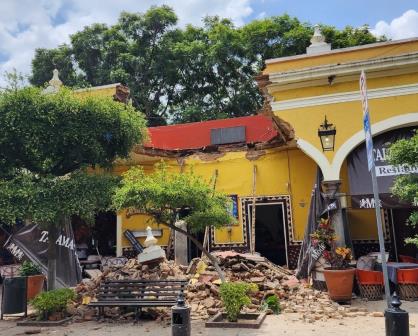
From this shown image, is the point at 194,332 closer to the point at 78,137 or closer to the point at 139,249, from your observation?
the point at 78,137

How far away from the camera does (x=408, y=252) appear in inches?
441

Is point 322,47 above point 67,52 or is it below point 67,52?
below

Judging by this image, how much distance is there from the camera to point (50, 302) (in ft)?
24.5

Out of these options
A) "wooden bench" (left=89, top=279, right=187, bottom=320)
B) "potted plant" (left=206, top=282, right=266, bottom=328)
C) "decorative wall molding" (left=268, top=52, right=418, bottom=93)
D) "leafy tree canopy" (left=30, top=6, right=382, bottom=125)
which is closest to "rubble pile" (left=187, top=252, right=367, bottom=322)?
"wooden bench" (left=89, top=279, right=187, bottom=320)

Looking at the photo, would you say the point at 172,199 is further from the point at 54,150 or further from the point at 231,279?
the point at 231,279

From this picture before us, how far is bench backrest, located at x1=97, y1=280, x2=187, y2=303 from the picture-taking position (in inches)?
304

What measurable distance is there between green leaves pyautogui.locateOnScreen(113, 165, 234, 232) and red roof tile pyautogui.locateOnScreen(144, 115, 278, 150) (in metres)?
6.06

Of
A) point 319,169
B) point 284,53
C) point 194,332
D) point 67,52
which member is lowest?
point 194,332

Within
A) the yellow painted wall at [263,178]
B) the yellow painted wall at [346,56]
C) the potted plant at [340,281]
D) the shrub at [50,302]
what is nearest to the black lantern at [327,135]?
the yellow painted wall at [346,56]

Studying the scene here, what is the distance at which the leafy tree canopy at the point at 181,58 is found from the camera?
2227cm

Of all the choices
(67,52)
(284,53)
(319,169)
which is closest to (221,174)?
(319,169)

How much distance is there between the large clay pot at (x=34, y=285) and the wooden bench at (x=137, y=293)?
7.98ft

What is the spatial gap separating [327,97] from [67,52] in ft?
64.6

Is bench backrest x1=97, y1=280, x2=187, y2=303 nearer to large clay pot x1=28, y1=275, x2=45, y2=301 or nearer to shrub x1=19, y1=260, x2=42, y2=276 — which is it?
large clay pot x1=28, y1=275, x2=45, y2=301
